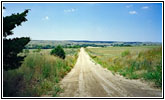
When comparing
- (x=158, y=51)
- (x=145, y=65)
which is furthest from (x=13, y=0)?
(x=158, y=51)

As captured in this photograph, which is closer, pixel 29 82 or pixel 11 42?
pixel 11 42

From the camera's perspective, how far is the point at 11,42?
7.11m

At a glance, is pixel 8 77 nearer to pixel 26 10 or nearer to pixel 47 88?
pixel 47 88

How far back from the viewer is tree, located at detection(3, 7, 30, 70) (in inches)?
271

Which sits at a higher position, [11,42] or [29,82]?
[11,42]

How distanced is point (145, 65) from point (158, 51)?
4.16 metres

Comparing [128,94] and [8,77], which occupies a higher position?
[8,77]

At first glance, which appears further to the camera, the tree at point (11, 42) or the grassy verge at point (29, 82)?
the grassy verge at point (29, 82)

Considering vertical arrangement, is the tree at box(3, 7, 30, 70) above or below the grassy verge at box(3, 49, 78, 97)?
above

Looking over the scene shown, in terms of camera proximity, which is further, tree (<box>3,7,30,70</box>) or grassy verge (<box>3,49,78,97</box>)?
grassy verge (<box>3,49,78,97</box>)

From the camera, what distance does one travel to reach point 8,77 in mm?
8570

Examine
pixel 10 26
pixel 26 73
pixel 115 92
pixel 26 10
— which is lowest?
pixel 115 92

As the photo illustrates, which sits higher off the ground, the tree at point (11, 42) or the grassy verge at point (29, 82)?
the tree at point (11, 42)

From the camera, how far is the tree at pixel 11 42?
6.88 metres
